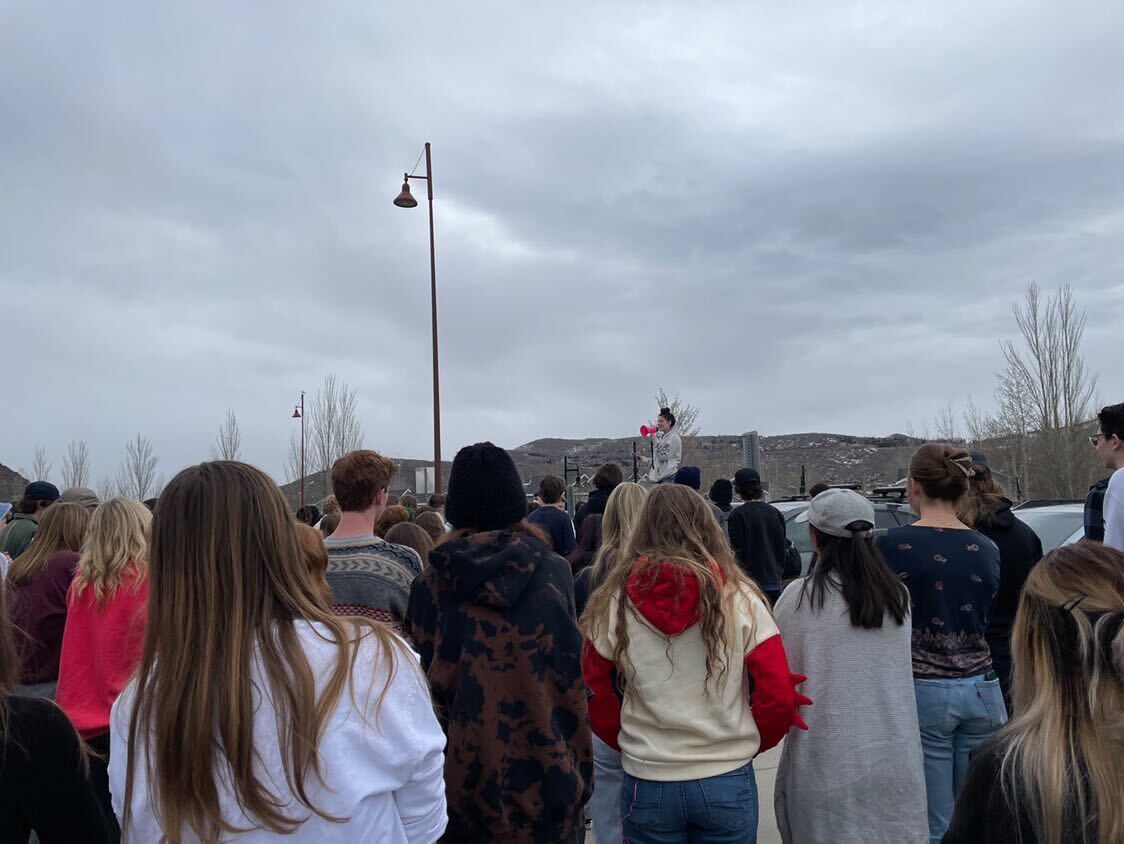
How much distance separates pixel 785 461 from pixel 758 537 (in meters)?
59.2

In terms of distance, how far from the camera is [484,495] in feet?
10.0

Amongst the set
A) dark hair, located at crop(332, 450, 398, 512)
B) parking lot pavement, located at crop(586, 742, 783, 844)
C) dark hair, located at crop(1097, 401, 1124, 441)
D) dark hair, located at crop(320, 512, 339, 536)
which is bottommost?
parking lot pavement, located at crop(586, 742, 783, 844)

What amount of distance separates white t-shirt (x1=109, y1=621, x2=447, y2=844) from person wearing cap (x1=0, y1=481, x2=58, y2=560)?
4.60 m

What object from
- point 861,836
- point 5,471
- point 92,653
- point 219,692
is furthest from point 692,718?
point 5,471

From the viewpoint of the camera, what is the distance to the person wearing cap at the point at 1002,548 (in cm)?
477

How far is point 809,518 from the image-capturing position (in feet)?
12.1

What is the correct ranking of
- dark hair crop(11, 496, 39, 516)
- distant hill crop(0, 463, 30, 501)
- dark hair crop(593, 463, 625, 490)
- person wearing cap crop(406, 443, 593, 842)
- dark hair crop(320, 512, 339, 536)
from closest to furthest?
person wearing cap crop(406, 443, 593, 842)
dark hair crop(11, 496, 39, 516)
dark hair crop(320, 512, 339, 536)
dark hair crop(593, 463, 625, 490)
distant hill crop(0, 463, 30, 501)

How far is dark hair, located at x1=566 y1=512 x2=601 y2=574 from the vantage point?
689 centimetres

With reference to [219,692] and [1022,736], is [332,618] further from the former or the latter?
[1022,736]

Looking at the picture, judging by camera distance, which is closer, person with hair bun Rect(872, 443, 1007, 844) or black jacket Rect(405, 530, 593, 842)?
black jacket Rect(405, 530, 593, 842)

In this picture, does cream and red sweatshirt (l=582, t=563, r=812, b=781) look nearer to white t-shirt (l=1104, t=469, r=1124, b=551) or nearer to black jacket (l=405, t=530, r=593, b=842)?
black jacket (l=405, t=530, r=593, b=842)

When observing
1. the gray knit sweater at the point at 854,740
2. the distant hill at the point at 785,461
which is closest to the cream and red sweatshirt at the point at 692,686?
the gray knit sweater at the point at 854,740

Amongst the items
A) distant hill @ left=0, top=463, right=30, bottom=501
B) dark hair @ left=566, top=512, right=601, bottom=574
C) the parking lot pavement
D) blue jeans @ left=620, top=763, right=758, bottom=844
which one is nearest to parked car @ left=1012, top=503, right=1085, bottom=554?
the parking lot pavement

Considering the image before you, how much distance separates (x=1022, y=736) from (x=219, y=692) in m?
1.63
